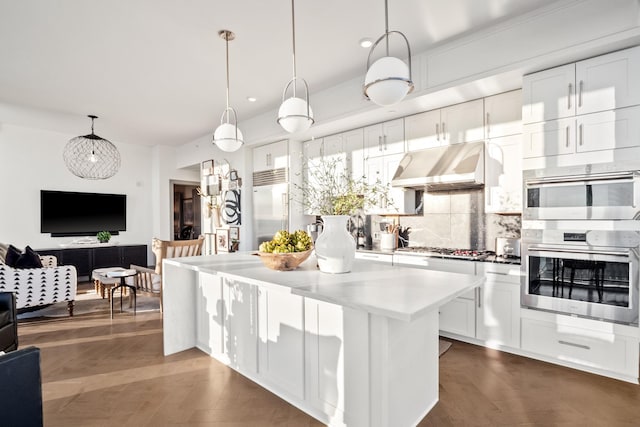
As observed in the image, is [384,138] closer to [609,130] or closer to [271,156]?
[271,156]

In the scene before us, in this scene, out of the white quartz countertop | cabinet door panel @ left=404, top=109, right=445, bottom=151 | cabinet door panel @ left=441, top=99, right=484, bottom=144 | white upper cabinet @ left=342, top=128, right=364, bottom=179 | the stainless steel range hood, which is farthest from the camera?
white upper cabinet @ left=342, top=128, right=364, bottom=179

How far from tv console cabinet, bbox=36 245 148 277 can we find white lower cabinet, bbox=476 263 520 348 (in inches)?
250

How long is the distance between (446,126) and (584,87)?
4.03 feet

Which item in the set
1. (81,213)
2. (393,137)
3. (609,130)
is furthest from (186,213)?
(609,130)

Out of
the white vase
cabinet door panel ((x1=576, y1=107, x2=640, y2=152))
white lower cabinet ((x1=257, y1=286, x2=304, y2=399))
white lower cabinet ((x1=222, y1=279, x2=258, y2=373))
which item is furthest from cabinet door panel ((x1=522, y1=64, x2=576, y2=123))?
white lower cabinet ((x1=222, y1=279, x2=258, y2=373))

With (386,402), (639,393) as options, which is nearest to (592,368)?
(639,393)

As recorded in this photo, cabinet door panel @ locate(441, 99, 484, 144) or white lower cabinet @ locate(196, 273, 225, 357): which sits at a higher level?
cabinet door panel @ locate(441, 99, 484, 144)

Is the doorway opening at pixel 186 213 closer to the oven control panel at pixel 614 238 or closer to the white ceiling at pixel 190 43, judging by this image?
the white ceiling at pixel 190 43

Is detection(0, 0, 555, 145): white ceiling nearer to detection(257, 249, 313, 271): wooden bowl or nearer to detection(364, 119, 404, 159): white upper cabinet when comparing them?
detection(364, 119, 404, 159): white upper cabinet

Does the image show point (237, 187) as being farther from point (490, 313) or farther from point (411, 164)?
point (490, 313)

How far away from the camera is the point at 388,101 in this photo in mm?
1760

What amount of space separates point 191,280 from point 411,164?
257cm

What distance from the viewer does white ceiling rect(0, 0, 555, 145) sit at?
101 inches

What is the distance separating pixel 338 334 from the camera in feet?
6.12
